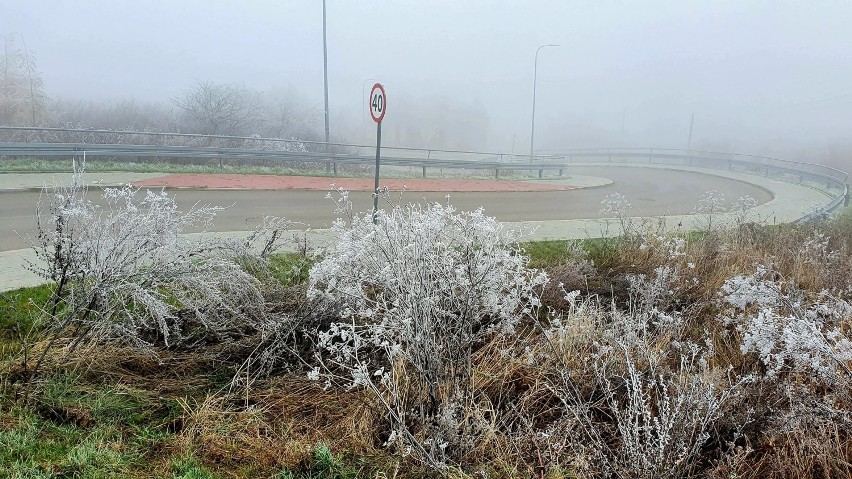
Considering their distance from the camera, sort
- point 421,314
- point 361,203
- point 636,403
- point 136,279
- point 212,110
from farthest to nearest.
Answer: point 212,110, point 361,203, point 136,279, point 421,314, point 636,403

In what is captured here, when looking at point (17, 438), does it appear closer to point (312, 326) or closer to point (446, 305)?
point (312, 326)

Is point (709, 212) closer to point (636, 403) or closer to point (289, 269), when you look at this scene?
point (289, 269)

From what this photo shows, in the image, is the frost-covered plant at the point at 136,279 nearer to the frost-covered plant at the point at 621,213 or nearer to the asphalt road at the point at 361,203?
the asphalt road at the point at 361,203

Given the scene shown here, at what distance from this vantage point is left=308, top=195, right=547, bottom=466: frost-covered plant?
12.6 feet

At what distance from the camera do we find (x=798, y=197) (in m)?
23.0

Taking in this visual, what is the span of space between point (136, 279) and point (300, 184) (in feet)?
43.2

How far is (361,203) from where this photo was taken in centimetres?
1520

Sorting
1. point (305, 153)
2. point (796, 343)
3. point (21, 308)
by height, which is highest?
point (305, 153)

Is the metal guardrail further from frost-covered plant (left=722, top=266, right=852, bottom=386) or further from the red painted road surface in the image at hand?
frost-covered plant (left=722, top=266, right=852, bottom=386)

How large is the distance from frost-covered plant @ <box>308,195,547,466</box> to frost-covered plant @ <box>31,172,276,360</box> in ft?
2.88

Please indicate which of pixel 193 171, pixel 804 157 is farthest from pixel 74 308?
Result: pixel 804 157

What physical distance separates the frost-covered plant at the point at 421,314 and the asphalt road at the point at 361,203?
10.1ft

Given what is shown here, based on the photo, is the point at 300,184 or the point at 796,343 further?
the point at 300,184

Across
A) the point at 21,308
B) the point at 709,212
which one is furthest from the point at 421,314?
the point at 709,212
